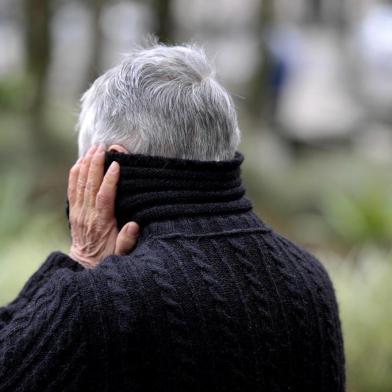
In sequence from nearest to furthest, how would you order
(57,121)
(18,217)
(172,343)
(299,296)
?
(172,343) → (299,296) → (18,217) → (57,121)

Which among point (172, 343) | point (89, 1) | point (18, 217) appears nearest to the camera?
point (172, 343)

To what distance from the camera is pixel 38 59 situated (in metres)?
11.0

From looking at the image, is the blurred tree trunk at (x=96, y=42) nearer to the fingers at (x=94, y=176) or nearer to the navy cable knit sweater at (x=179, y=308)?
the fingers at (x=94, y=176)

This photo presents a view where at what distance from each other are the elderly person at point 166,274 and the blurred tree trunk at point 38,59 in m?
8.04

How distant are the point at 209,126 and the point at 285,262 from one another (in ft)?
1.32

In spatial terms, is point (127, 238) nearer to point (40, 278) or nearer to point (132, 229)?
point (132, 229)

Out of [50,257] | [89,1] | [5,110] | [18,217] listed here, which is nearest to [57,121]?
[5,110]

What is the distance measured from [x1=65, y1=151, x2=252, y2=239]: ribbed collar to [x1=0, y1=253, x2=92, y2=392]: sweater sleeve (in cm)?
23

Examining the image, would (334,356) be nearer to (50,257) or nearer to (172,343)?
(172,343)

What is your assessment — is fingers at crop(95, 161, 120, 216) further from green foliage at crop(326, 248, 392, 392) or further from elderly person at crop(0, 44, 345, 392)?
green foliage at crop(326, 248, 392, 392)

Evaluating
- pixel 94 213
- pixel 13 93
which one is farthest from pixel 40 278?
pixel 13 93

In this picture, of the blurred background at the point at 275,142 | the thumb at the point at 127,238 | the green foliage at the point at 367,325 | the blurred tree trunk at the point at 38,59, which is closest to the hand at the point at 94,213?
the thumb at the point at 127,238

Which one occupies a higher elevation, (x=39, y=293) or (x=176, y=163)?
(x=176, y=163)

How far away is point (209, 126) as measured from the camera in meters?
2.56
